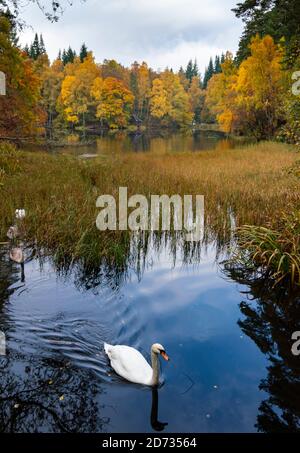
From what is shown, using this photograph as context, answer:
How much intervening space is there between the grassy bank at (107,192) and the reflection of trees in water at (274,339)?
1818 millimetres

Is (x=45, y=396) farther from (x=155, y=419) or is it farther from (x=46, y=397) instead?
(x=155, y=419)

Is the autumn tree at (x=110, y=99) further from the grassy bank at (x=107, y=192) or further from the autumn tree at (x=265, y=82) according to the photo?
the grassy bank at (x=107, y=192)

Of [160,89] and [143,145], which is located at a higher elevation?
[160,89]

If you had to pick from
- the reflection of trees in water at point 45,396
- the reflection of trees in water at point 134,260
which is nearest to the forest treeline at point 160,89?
the reflection of trees in water at point 134,260

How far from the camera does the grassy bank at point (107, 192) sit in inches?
334

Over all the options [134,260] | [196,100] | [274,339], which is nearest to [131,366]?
[274,339]

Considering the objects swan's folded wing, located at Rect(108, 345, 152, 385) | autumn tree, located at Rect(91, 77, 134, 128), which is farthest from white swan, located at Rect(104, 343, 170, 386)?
autumn tree, located at Rect(91, 77, 134, 128)

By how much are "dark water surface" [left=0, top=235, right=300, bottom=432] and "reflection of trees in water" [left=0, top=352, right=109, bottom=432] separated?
0.4 inches

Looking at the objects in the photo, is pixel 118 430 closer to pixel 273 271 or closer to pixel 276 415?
pixel 276 415

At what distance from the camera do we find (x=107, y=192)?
1177 cm

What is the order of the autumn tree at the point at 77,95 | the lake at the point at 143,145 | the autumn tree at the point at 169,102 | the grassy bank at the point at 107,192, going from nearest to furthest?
the grassy bank at the point at 107,192
the lake at the point at 143,145
the autumn tree at the point at 77,95
the autumn tree at the point at 169,102

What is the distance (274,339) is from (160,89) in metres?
91.5

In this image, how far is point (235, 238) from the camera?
964cm

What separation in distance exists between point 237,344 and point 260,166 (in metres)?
14.8
